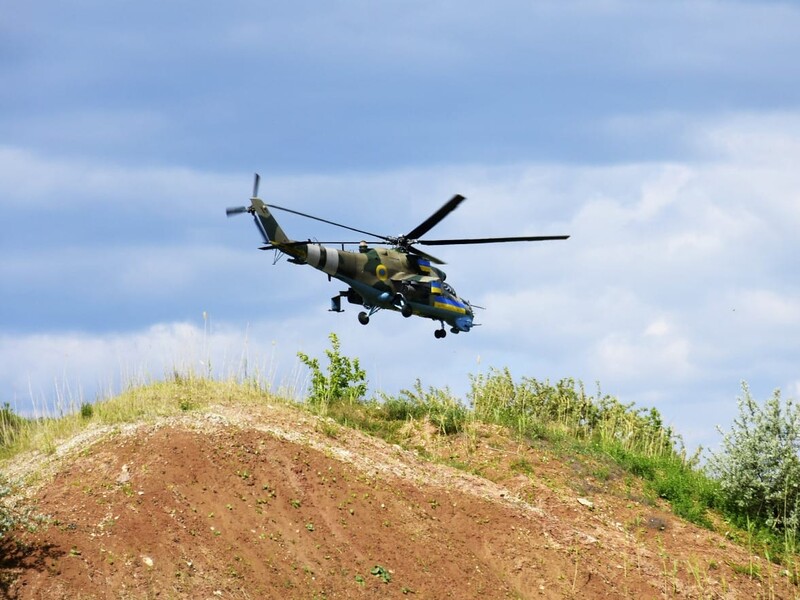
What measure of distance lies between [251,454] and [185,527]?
2930 mm

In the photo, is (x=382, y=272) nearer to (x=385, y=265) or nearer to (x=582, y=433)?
(x=385, y=265)

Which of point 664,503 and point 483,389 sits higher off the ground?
point 483,389

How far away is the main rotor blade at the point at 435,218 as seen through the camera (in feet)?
83.5

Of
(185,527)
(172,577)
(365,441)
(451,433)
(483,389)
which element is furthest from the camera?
(483,389)

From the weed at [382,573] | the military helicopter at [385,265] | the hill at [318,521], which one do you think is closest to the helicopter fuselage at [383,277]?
the military helicopter at [385,265]

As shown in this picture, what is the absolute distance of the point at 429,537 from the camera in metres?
18.4

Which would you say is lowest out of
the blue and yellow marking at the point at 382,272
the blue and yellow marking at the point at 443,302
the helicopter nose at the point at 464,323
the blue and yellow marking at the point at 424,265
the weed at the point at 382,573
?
the weed at the point at 382,573

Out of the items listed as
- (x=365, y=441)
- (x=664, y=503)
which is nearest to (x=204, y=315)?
(x=365, y=441)

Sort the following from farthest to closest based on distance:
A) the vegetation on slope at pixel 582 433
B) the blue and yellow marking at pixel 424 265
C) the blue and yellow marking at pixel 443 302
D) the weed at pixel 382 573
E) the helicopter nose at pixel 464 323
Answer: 1. the helicopter nose at pixel 464 323
2. the blue and yellow marking at pixel 443 302
3. the blue and yellow marking at pixel 424 265
4. the vegetation on slope at pixel 582 433
5. the weed at pixel 382 573

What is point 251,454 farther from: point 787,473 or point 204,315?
point 787,473

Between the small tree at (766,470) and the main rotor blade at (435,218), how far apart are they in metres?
9.54

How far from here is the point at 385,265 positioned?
1019 inches

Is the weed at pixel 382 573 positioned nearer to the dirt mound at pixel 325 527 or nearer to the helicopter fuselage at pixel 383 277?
the dirt mound at pixel 325 527

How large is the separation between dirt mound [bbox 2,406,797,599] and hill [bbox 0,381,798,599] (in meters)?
0.04
